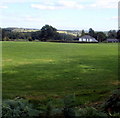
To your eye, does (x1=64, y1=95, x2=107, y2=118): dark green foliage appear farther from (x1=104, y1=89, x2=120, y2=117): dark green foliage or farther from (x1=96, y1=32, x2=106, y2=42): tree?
(x1=96, y1=32, x2=106, y2=42): tree

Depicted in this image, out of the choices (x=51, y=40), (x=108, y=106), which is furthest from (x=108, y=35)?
(x=108, y=106)

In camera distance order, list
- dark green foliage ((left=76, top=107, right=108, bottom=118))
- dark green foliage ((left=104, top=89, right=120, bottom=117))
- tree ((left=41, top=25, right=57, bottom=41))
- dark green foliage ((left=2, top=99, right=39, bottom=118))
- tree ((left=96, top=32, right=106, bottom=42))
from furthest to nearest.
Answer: tree ((left=96, top=32, right=106, bottom=42)), tree ((left=41, top=25, right=57, bottom=41)), dark green foliage ((left=104, top=89, right=120, bottom=117)), dark green foliage ((left=76, top=107, right=108, bottom=118)), dark green foliage ((left=2, top=99, right=39, bottom=118))

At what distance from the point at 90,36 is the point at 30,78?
10003 cm

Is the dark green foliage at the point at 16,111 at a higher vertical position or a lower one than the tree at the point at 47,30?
lower

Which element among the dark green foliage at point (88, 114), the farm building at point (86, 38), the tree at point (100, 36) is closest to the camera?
the dark green foliage at point (88, 114)

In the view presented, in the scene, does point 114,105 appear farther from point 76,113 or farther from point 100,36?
point 100,36

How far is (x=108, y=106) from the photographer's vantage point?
557 cm

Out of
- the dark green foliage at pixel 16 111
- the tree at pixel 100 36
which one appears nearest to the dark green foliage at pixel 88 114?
the dark green foliage at pixel 16 111

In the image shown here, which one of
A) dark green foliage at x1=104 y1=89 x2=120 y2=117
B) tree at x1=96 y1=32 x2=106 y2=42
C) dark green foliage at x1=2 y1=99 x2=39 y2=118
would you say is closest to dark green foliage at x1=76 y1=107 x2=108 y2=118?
dark green foliage at x1=2 y1=99 x2=39 y2=118

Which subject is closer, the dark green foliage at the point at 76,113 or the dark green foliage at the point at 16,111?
the dark green foliage at the point at 16,111

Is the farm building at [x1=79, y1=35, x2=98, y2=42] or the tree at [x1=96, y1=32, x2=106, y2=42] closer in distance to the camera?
the farm building at [x1=79, y1=35, x2=98, y2=42]

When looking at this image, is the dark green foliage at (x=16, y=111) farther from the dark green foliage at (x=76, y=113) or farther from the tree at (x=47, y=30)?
the tree at (x=47, y=30)

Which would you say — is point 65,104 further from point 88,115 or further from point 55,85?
point 55,85

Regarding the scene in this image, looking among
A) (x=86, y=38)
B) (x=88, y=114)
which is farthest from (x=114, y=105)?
(x=86, y=38)
